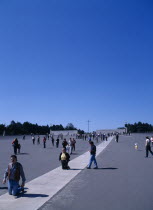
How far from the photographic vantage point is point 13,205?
6332mm

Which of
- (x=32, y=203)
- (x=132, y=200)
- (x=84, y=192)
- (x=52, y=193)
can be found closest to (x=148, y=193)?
(x=132, y=200)

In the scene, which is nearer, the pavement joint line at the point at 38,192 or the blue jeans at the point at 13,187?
Answer: the pavement joint line at the point at 38,192

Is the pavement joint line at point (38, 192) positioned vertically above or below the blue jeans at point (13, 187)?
below

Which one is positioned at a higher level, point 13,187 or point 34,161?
point 13,187

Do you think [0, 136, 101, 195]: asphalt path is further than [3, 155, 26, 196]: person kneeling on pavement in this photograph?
Yes

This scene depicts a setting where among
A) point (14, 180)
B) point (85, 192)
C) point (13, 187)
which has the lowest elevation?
point (85, 192)

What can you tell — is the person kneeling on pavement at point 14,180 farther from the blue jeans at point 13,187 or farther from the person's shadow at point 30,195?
the person's shadow at point 30,195

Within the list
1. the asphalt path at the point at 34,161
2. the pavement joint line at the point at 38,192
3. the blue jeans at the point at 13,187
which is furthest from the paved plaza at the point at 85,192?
the asphalt path at the point at 34,161

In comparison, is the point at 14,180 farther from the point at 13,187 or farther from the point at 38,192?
the point at 38,192

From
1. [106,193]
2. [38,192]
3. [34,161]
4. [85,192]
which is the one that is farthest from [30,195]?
[34,161]

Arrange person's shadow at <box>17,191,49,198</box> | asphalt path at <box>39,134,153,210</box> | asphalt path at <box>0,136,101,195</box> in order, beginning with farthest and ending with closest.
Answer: asphalt path at <box>0,136,101,195</box>
person's shadow at <box>17,191,49,198</box>
asphalt path at <box>39,134,153,210</box>

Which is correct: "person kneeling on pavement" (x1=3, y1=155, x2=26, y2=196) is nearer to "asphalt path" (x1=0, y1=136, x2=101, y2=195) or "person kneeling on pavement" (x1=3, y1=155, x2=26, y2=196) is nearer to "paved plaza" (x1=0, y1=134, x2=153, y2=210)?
"paved plaza" (x1=0, y1=134, x2=153, y2=210)

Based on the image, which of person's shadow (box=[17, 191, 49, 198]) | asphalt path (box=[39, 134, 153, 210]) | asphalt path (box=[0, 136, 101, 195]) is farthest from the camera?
asphalt path (box=[0, 136, 101, 195])

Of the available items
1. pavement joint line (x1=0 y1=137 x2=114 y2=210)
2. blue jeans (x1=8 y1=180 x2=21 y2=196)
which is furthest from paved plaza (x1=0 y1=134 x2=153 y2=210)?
A: blue jeans (x1=8 y1=180 x2=21 y2=196)
